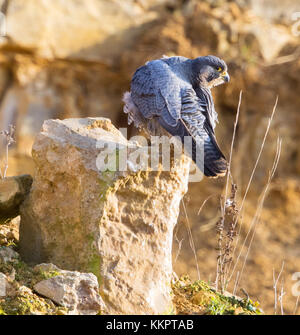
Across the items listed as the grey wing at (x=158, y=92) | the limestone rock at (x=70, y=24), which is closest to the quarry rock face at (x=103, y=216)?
the grey wing at (x=158, y=92)

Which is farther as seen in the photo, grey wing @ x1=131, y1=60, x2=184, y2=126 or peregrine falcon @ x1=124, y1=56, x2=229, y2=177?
grey wing @ x1=131, y1=60, x2=184, y2=126

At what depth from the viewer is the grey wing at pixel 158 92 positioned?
4.64 metres

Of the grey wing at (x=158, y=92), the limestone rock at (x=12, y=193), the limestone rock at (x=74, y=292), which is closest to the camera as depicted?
the limestone rock at (x=74, y=292)

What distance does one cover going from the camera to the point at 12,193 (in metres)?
4.19

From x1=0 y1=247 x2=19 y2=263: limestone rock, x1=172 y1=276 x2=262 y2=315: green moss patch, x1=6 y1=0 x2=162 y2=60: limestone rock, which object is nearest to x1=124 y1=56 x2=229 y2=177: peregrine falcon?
x1=172 y1=276 x2=262 y2=315: green moss patch

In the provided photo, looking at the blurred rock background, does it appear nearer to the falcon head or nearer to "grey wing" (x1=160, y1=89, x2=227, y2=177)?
the falcon head

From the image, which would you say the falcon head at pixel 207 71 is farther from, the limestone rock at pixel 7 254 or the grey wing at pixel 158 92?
the limestone rock at pixel 7 254

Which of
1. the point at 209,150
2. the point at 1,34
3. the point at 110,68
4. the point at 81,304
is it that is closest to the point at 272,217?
the point at 110,68

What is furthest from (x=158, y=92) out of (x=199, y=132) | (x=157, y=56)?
(x=157, y=56)

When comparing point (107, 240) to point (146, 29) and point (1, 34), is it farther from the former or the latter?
point (146, 29)

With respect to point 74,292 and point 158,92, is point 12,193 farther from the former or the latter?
point 158,92

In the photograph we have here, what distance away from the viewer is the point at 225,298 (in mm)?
4355

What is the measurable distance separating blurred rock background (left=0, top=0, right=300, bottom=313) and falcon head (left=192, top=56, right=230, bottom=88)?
4.35 metres

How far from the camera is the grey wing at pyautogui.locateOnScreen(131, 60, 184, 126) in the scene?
4637 millimetres
